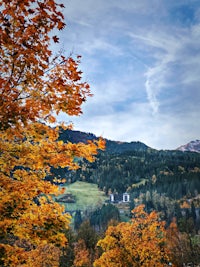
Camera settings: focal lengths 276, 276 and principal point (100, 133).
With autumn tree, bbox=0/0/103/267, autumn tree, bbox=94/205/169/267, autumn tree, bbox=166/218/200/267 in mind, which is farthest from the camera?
autumn tree, bbox=166/218/200/267

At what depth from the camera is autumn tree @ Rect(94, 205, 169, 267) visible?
103ft

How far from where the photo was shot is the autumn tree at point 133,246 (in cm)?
3141

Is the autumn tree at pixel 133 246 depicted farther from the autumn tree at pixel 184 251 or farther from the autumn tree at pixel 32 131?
the autumn tree at pixel 184 251

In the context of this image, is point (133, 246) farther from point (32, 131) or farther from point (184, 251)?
point (184, 251)

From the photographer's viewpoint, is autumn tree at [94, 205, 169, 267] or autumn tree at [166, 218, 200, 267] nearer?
autumn tree at [94, 205, 169, 267]

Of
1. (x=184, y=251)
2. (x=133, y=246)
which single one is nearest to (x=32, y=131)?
(x=133, y=246)

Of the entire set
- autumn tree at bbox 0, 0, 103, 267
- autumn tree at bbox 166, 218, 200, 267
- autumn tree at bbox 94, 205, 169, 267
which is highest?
autumn tree at bbox 0, 0, 103, 267

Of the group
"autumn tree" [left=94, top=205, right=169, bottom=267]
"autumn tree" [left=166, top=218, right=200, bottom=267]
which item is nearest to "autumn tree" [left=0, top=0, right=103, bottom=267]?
"autumn tree" [left=94, top=205, right=169, bottom=267]

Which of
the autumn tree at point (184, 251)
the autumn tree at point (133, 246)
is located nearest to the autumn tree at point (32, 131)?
the autumn tree at point (133, 246)

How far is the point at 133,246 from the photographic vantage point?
3231 centimetres

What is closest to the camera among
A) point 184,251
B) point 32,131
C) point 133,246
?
point 32,131

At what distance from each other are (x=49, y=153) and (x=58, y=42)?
12.3 ft

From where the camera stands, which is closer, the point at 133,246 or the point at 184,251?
the point at 133,246

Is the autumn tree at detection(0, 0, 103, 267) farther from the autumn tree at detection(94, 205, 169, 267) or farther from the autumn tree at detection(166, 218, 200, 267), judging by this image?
the autumn tree at detection(166, 218, 200, 267)
